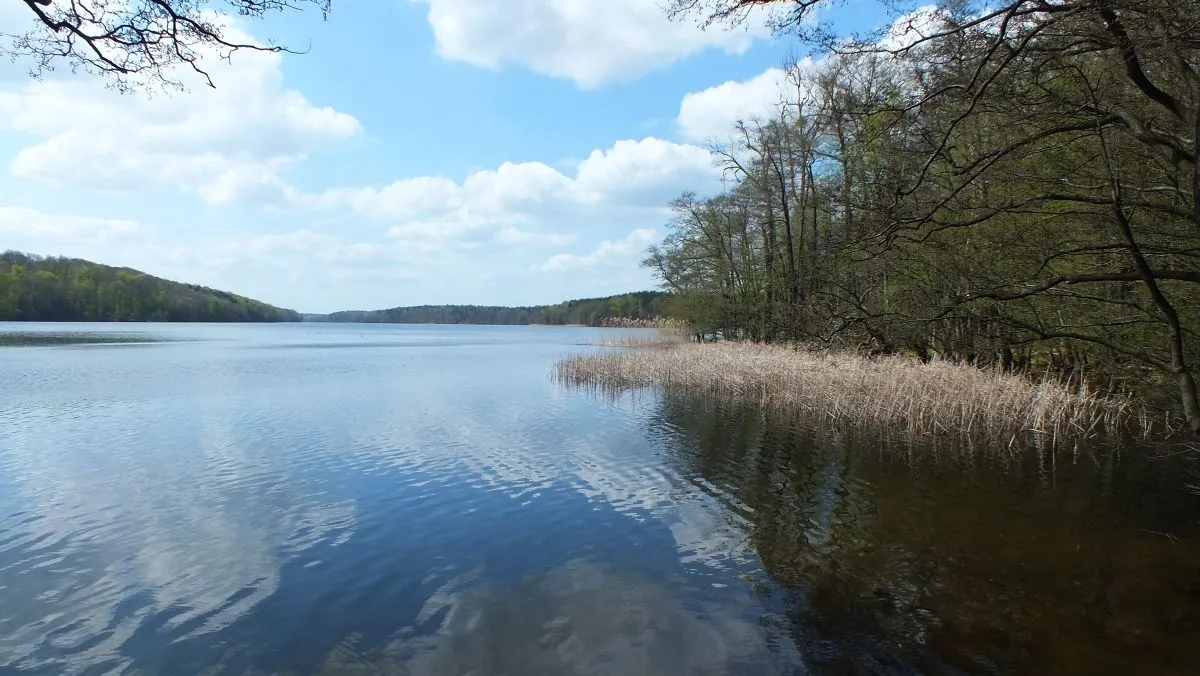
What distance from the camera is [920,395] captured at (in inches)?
449

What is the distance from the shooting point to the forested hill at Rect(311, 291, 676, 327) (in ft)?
258

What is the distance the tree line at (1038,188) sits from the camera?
4820 millimetres

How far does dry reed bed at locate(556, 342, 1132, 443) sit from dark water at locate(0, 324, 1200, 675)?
1039 mm

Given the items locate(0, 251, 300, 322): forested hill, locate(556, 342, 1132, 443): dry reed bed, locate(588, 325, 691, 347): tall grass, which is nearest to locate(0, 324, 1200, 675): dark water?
locate(556, 342, 1132, 443): dry reed bed

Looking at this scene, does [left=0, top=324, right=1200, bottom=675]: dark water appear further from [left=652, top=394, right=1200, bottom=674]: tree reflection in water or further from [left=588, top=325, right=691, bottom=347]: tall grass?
[left=588, top=325, right=691, bottom=347]: tall grass

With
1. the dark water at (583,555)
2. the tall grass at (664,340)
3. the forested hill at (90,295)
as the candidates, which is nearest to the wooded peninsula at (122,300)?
the forested hill at (90,295)

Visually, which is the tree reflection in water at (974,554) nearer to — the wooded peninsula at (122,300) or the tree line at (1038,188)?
the tree line at (1038,188)

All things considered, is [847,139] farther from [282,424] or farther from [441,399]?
[282,424]

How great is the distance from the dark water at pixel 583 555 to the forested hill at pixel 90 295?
276 feet

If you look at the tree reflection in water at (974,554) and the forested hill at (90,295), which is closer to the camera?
the tree reflection in water at (974,554)

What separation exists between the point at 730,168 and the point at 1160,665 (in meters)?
22.6

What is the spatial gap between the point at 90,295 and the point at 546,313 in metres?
67.2

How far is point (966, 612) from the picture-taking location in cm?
453

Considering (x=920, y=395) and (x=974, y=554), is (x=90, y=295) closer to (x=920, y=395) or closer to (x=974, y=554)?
(x=920, y=395)
